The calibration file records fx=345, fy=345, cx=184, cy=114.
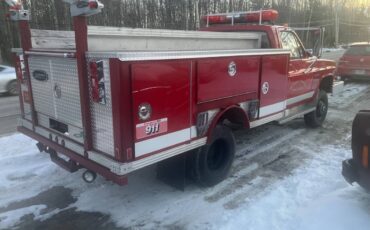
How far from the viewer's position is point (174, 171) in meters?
4.46

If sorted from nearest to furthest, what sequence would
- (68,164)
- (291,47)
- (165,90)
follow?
1. (165,90)
2. (68,164)
3. (291,47)

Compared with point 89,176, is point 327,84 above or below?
above

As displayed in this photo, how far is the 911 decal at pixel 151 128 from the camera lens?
11.2 feet

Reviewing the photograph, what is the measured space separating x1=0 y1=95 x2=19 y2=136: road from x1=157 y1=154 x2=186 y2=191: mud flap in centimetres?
456

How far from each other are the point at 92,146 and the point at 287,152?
377cm

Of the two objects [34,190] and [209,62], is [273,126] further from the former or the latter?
[34,190]

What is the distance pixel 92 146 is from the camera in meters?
3.70

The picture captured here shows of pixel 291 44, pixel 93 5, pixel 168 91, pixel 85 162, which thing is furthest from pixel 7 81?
pixel 168 91

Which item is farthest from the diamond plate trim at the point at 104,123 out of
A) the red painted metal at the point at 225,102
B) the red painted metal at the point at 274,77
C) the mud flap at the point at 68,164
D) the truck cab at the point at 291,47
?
the truck cab at the point at 291,47

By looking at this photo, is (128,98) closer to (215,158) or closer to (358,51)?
(215,158)

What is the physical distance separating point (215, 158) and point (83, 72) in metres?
2.29

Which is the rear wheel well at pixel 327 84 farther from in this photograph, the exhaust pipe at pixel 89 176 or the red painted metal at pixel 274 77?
the exhaust pipe at pixel 89 176

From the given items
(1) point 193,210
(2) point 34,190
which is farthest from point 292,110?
(2) point 34,190

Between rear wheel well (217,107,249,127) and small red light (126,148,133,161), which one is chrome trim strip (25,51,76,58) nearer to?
small red light (126,148,133,161)
